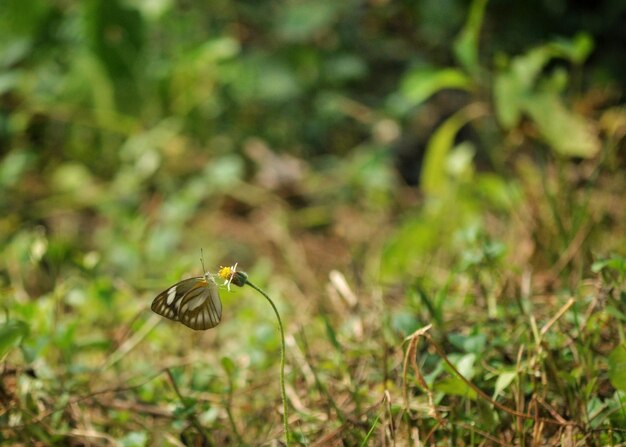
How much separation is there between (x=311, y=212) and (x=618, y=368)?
177 centimetres

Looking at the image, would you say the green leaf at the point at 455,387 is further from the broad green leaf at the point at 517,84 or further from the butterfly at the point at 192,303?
the broad green leaf at the point at 517,84

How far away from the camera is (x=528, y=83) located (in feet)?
6.71

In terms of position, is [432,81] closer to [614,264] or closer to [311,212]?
[311,212]

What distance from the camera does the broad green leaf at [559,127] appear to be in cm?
204

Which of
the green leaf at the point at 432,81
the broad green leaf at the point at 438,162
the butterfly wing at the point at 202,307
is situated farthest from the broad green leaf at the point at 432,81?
the butterfly wing at the point at 202,307

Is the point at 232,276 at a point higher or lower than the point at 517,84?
higher

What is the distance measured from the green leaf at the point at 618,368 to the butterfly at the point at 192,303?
0.54m

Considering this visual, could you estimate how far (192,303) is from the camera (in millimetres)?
1012

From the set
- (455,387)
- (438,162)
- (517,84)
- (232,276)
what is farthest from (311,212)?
(232,276)

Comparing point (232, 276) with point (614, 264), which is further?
point (614, 264)

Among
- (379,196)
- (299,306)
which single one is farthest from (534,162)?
(299,306)

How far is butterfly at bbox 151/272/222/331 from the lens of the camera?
1.00m

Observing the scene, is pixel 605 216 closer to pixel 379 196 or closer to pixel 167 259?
pixel 379 196

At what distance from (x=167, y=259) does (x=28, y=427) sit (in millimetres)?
1083
